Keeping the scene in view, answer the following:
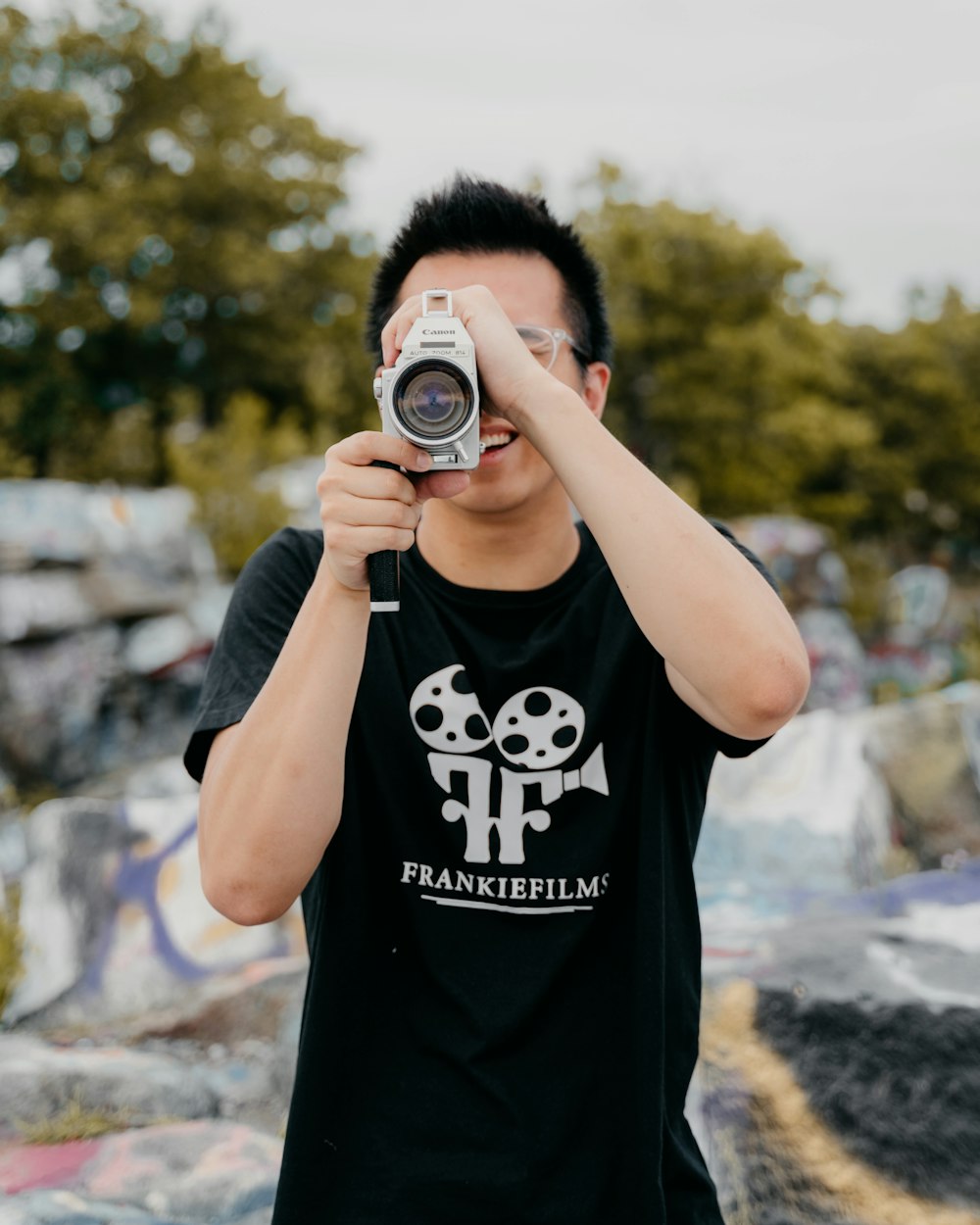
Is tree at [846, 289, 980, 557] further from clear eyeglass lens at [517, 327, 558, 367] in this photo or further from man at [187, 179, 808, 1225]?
man at [187, 179, 808, 1225]

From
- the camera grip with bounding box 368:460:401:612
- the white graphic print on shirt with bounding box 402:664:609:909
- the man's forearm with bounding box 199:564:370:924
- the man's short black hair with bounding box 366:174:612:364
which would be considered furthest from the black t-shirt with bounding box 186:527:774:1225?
the man's short black hair with bounding box 366:174:612:364

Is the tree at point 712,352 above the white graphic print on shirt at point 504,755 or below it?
above

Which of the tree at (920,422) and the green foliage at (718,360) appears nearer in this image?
the green foliage at (718,360)

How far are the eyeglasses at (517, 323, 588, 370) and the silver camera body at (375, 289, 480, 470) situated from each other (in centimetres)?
32

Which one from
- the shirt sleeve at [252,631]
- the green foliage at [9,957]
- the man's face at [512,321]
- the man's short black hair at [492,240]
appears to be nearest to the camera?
the shirt sleeve at [252,631]

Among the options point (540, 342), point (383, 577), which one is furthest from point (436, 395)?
point (540, 342)

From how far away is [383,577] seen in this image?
4.83 ft

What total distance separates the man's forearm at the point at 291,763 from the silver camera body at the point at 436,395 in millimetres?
231

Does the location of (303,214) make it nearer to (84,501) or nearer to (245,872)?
(84,501)

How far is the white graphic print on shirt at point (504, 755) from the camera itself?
162cm

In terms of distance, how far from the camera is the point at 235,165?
1789 cm

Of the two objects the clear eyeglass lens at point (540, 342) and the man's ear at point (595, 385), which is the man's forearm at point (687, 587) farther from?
the man's ear at point (595, 385)

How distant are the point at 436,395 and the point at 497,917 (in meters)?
0.77

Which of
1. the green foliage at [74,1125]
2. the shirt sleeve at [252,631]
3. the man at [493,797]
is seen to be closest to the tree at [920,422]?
the green foliage at [74,1125]
